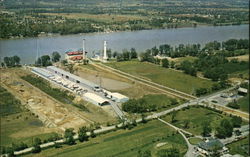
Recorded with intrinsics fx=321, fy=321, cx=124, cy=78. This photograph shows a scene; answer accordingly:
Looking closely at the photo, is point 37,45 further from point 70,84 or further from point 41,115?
point 41,115


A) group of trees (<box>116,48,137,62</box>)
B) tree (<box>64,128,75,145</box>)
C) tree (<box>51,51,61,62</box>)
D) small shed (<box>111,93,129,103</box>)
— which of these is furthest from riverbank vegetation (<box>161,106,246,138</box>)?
tree (<box>51,51,61,62</box>)

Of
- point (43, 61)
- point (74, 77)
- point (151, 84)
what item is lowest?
point (151, 84)

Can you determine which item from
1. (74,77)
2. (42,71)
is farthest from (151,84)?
(42,71)

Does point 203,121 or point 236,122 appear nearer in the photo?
point 236,122

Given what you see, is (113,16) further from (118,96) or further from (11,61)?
(118,96)

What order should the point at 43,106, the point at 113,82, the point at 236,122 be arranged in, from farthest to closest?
the point at 113,82
the point at 43,106
the point at 236,122

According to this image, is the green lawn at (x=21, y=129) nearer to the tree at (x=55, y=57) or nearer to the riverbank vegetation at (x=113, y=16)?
the tree at (x=55, y=57)
